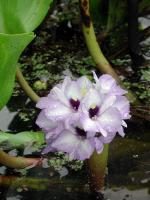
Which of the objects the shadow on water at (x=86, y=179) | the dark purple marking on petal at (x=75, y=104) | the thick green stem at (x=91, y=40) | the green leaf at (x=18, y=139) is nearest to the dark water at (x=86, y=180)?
the shadow on water at (x=86, y=179)

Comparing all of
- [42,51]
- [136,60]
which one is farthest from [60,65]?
[136,60]

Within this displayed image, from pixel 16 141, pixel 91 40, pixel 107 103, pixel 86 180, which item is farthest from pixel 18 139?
pixel 91 40

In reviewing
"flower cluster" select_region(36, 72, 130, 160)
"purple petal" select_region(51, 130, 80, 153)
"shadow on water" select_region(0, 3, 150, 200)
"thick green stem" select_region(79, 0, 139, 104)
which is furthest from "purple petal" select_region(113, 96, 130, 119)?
"thick green stem" select_region(79, 0, 139, 104)

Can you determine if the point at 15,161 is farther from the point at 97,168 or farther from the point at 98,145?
the point at 98,145

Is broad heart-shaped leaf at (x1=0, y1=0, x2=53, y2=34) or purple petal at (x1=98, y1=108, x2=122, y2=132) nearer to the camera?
purple petal at (x1=98, y1=108, x2=122, y2=132)

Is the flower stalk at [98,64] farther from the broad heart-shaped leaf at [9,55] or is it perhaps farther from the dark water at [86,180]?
the broad heart-shaped leaf at [9,55]

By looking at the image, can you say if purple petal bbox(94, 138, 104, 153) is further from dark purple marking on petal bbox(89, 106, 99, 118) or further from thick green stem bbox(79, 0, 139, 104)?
thick green stem bbox(79, 0, 139, 104)

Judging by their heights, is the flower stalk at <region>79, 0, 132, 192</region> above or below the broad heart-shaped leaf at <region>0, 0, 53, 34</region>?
below
